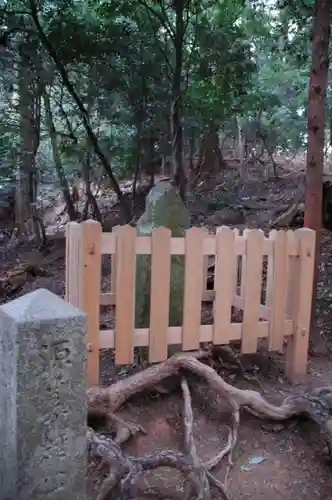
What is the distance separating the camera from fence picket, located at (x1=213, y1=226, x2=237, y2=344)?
12.5ft

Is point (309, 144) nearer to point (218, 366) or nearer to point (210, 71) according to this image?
point (218, 366)

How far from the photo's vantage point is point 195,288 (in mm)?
3750

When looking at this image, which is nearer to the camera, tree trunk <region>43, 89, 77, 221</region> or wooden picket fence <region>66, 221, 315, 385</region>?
wooden picket fence <region>66, 221, 315, 385</region>

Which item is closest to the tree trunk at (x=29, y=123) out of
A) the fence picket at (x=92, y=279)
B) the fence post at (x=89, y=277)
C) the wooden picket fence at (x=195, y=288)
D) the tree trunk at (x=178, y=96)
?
the tree trunk at (x=178, y=96)

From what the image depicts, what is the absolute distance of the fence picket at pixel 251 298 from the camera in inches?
155

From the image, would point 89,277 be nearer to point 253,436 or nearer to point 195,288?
point 195,288

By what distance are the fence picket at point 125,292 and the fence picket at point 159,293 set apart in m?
0.15

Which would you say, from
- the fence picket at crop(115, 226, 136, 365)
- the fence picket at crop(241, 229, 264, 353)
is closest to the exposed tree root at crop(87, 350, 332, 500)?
the fence picket at crop(115, 226, 136, 365)

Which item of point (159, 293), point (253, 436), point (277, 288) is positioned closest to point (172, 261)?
point (159, 293)

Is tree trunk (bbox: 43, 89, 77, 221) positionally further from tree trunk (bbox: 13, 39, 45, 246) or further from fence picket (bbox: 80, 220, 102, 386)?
fence picket (bbox: 80, 220, 102, 386)

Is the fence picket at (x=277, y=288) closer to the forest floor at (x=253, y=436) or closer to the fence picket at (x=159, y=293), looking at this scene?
the forest floor at (x=253, y=436)

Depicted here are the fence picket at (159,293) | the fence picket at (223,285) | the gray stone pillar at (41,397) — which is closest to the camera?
the gray stone pillar at (41,397)

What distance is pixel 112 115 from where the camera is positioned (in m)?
9.73

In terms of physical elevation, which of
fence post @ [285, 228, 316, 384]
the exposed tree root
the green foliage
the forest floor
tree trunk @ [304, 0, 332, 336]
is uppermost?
the green foliage
